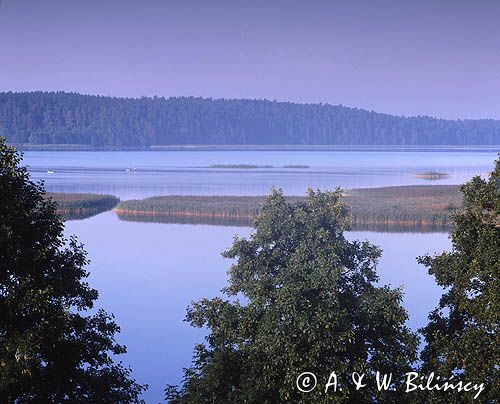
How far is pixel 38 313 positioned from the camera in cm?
1827

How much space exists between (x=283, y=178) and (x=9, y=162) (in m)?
120

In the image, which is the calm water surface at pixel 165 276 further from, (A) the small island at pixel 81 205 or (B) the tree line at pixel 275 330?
(B) the tree line at pixel 275 330

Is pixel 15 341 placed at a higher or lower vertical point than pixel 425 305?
higher

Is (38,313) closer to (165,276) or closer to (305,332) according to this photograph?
(305,332)

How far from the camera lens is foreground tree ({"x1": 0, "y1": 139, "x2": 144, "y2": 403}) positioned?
691 inches

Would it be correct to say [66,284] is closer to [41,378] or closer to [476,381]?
[41,378]

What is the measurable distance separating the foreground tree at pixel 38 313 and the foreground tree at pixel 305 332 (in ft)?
9.13

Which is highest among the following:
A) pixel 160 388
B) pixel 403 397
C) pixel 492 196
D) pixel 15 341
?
pixel 492 196

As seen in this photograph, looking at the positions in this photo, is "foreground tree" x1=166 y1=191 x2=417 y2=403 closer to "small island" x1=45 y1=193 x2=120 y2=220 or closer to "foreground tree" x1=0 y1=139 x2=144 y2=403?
"foreground tree" x1=0 y1=139 x2=144 y2=403

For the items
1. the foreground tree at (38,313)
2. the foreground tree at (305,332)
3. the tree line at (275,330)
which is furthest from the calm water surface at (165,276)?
the tree line at (275,330)

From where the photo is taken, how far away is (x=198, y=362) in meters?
21.4

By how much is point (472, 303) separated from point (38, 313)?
424 inches

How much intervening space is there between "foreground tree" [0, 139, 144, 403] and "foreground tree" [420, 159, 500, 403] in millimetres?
8771

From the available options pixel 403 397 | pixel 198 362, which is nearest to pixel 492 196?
pixel 403 397
